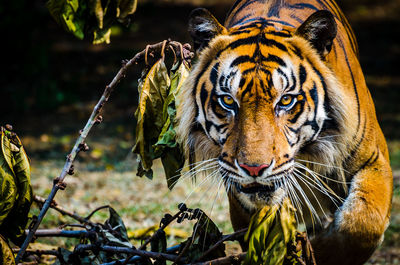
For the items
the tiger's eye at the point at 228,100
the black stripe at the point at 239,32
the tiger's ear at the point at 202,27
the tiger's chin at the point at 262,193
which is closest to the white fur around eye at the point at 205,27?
the tiger's ear at the point at 202,27

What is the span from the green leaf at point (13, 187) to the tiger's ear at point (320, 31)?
4.38 feet

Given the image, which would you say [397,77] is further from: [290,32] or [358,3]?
[290,32]

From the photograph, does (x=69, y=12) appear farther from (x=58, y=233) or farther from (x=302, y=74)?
(x=302, y=74)

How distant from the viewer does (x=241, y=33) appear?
2.77 meters

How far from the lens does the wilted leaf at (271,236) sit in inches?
81.8

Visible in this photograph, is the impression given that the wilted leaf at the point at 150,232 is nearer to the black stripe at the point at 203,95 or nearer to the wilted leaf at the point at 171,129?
the wilted leaf at the point at 171,129

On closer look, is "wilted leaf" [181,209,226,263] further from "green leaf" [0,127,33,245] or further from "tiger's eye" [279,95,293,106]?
"green leaf" [0,127,33,245]

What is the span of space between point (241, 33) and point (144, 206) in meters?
2.16

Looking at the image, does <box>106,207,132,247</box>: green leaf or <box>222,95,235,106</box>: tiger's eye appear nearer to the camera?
<box>222,95,235,106</box>: tiger's eye

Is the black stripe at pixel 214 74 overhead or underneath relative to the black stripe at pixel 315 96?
overhead

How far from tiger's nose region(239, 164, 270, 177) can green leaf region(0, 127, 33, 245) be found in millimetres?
919

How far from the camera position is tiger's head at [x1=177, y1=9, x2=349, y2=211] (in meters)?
2.42

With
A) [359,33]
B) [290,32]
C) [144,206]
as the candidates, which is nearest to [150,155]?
[290,32]

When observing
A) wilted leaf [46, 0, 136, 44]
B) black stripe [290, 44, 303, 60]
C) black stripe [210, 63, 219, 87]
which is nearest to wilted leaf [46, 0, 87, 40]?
wilted leaf [46, 0, 136, 44]
